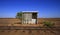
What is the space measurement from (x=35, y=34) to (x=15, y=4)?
691 inches

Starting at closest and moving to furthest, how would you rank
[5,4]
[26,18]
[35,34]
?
[35,34] → [26,18] → [5,4]

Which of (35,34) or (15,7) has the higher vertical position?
(15,7)

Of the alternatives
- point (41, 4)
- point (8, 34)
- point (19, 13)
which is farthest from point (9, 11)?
point (8, 34)

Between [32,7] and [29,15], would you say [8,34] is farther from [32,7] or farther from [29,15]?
[32,7]

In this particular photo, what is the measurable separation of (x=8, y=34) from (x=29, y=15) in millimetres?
10286

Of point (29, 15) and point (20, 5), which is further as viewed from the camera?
point (20, 5)

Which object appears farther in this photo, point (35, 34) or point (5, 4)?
point (5, 4)

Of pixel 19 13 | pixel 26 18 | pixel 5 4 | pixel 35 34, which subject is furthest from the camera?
pixel 19 13

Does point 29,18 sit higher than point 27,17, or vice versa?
point 27,17

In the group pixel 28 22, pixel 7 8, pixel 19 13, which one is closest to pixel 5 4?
pixel 7 8

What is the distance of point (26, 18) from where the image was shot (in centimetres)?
2070

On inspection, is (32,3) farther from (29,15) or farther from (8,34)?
(8,34)

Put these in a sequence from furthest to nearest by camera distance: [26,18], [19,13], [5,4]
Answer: [19,13], [5,4], [26,18]

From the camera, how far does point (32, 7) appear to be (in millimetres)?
28438
